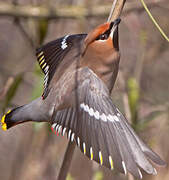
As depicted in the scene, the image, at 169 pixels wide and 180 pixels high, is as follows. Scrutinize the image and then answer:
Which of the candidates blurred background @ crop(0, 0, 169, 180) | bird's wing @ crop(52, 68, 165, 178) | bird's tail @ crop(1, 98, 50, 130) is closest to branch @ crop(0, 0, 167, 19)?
blurred background @ crop(0, 0, 169, 180)

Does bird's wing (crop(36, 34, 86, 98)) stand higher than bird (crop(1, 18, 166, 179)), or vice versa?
bird's wing (crop(36, 34, 86, 98))

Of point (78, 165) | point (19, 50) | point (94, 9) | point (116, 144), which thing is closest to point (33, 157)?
point (78, 165)

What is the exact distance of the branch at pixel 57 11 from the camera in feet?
14.5

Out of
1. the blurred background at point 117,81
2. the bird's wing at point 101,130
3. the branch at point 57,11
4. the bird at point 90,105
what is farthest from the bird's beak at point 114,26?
the branch at point 57,11

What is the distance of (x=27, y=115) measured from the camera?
3084mm

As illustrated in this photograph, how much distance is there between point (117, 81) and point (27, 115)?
1.30 meters

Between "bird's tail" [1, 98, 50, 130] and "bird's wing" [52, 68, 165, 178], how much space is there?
19 cm

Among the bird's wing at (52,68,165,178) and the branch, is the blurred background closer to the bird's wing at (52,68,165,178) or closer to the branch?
the branch

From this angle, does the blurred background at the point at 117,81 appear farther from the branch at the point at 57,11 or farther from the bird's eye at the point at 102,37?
the bird's eye at the point at 102,37

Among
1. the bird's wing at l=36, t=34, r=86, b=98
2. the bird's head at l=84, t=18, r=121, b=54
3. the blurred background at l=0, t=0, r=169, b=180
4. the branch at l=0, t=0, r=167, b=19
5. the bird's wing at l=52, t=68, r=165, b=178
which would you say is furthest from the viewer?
the branch at l=0, t=0, r=167, b=19

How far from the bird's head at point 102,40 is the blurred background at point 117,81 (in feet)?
1.68

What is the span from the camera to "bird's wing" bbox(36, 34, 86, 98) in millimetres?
3176

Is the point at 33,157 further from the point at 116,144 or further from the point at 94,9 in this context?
the point at 116,144

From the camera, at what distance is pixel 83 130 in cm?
266
